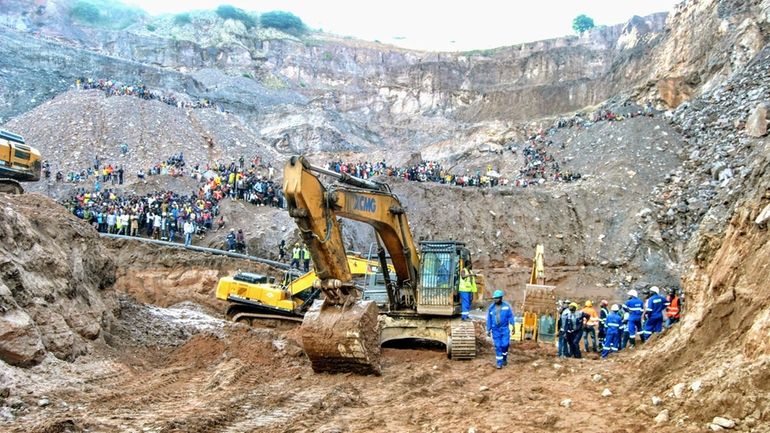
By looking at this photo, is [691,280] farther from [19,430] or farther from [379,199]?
[19,430]

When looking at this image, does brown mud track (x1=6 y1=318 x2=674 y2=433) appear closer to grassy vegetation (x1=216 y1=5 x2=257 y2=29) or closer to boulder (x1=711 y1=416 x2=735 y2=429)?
boulder (x1=711 y1=416 x2=735 y2=429)


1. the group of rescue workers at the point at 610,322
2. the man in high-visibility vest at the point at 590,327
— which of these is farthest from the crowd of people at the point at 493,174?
the group of rescue workers at the point at 610,322

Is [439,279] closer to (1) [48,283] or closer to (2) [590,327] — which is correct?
(2) [590,327]

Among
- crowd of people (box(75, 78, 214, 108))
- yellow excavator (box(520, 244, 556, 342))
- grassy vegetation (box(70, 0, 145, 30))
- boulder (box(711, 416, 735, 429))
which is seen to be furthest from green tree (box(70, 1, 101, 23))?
boulder (box(711, 416, 735, 429))

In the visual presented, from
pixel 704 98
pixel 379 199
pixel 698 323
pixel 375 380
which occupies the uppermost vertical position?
pixel 704 98

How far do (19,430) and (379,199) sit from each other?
19.6 feet

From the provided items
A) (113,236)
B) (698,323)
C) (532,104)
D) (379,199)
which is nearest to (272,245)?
(113,236)

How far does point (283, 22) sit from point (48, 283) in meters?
88.4

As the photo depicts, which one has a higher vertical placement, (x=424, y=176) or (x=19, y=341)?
(x=424, y=176)

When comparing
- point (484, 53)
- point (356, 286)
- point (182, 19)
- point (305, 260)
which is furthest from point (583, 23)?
point (356, 286)

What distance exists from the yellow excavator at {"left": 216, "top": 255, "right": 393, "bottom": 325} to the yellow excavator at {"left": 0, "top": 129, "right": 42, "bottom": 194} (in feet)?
20.0

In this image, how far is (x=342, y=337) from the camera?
9.02 meters

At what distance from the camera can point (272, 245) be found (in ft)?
85.8

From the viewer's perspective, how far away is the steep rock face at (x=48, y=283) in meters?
8.49
